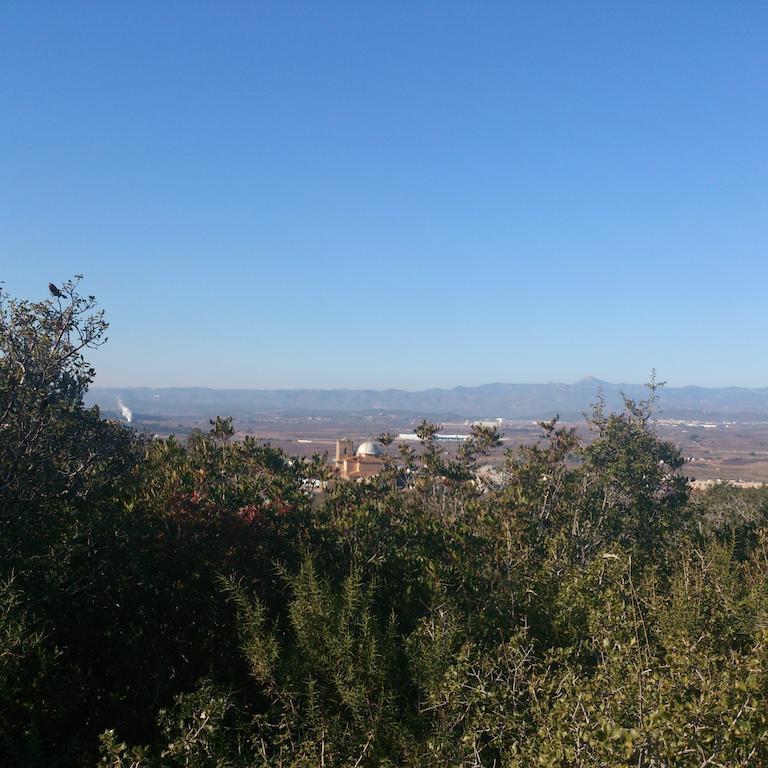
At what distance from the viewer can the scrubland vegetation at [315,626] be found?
476 cm

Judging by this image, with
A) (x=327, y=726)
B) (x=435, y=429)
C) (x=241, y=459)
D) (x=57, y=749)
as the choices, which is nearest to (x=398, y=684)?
(x=327, y=726)

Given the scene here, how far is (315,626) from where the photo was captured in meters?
6.69

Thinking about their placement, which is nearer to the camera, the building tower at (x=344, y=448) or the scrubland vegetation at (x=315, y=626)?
the scrubland vegetation at (x=315, y=626)

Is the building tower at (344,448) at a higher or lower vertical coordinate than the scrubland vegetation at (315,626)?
lower

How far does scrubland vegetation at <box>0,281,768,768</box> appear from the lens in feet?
15.6

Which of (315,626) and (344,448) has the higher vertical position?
(315,626)

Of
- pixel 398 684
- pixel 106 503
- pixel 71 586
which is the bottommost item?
pixel 398 684

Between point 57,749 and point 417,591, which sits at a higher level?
point 417,591

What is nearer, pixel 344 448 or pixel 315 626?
pixel 315 626

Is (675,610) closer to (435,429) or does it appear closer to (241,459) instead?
(241,459)

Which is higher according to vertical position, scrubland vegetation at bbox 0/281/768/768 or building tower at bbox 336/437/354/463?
scrubland vegetation at bbox 0/281/768/768

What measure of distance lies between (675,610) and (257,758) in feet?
15.3

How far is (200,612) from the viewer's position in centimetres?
868

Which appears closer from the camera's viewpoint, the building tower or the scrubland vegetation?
the scrubland vegetation
